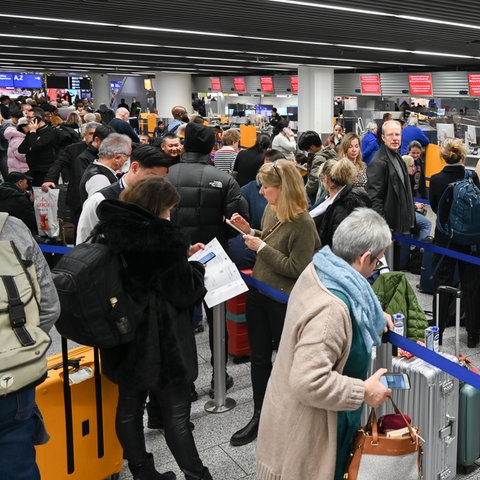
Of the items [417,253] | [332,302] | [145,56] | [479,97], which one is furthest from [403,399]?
[479,97]

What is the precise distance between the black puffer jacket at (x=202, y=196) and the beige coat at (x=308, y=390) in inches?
70.3

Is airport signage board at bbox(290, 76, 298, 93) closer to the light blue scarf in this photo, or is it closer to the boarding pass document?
the boarding pass document

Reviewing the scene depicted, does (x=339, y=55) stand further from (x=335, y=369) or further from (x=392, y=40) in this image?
(x=335, y=369)

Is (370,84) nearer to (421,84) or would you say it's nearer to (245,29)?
Answer: (421,84)

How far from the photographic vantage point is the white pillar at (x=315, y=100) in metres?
18.9

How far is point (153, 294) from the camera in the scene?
255 centimetres

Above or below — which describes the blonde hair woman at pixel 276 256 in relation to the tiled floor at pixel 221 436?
above

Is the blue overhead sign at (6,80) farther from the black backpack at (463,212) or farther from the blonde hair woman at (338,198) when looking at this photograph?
the blonde hair woman at (338,198)

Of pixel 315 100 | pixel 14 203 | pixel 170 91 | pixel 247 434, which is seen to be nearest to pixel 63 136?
pixel 14 203

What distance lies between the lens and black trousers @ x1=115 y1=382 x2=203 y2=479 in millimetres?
2680

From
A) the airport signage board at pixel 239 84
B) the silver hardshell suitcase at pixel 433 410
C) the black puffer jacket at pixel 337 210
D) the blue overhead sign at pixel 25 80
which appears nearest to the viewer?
the silver hardshell suitcase at pixel 433 410

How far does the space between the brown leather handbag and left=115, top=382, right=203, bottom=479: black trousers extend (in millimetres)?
905

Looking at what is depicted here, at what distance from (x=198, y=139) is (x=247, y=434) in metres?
1.78

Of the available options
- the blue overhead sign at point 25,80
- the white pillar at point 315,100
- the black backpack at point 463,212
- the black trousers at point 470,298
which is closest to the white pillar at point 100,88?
the blue overhead sign at point 25,80
